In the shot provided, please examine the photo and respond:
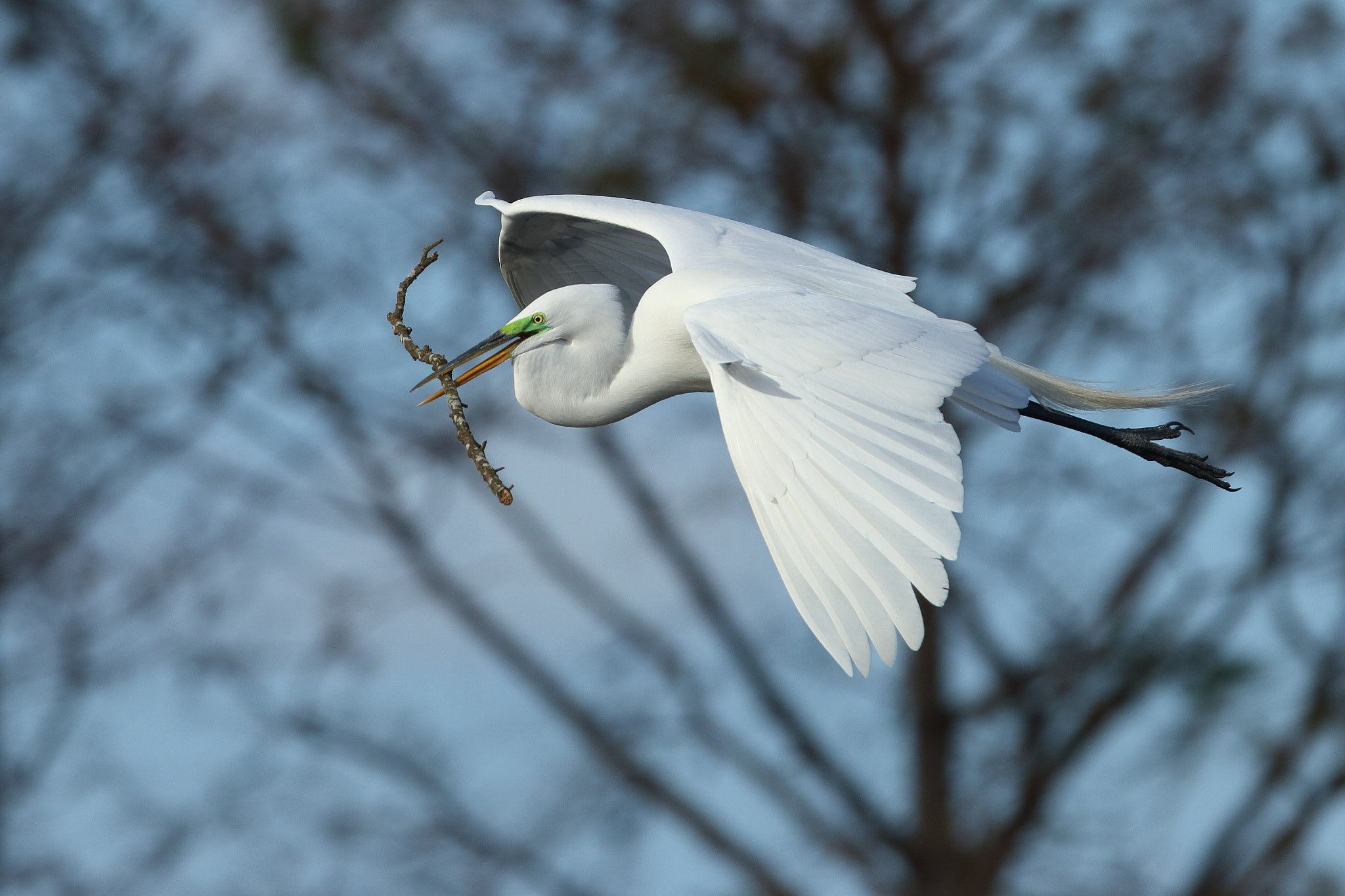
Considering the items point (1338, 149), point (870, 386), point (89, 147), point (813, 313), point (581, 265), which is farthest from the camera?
point (89, 147)

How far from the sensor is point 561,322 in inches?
119

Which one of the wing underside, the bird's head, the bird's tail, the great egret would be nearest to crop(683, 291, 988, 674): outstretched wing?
the great egret

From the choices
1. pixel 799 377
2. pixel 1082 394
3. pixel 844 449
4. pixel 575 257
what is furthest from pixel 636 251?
pixel 844 449

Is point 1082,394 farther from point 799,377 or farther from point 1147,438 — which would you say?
point 799,377

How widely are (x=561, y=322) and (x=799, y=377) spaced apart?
0.88 meters

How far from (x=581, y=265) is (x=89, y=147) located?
22.5ft

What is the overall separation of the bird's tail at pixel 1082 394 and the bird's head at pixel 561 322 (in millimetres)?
860

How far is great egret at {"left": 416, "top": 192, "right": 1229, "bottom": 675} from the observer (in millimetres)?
1954

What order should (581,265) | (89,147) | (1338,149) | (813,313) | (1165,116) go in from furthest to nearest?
(89,147) < (1165,116) < (1338,149) < (581,265) < (813,313)

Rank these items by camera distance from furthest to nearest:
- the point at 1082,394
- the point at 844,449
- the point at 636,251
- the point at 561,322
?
1. the point at 636,251
2. the point at 1082,394
3. the point at 561,322
4. the point at 844,449

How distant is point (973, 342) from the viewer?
253 cm

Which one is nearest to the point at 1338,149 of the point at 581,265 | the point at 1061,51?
the point at 1061,51

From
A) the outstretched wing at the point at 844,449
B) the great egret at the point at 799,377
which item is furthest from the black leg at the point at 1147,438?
the outstretched wing at the point at 844,449

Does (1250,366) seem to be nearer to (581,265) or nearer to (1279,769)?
(1279,769)
